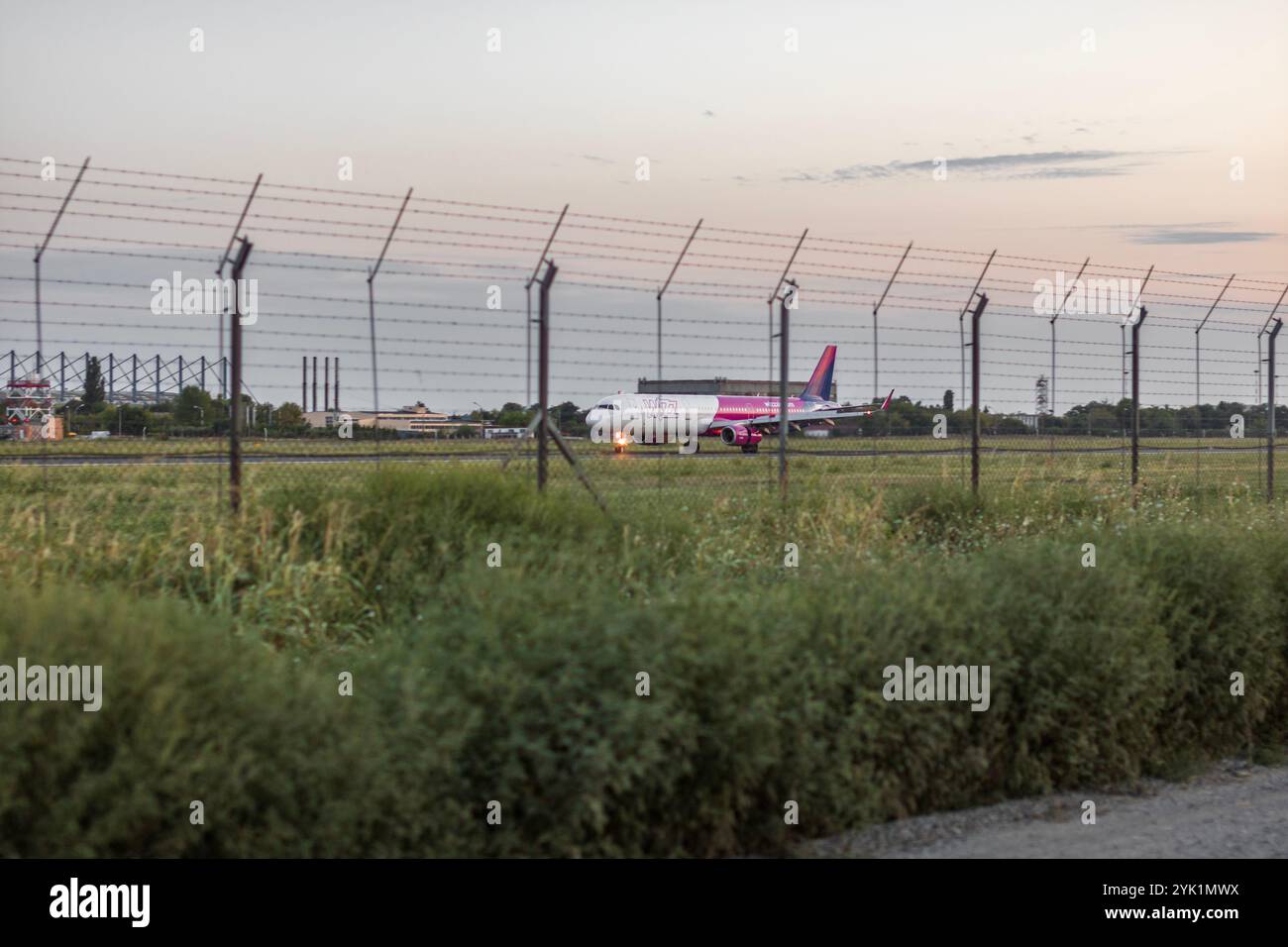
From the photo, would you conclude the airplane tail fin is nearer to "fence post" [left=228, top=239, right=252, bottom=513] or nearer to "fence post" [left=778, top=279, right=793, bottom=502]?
"fence post" [left=778, top=279, right=793, bottom=502]

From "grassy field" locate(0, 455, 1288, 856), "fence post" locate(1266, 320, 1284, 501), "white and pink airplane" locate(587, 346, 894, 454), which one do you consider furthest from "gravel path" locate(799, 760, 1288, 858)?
"white and pink airplane" locate(587, 346, 894, 454)

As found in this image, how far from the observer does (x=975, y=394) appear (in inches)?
596

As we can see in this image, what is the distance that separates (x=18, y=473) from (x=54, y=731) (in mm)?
17190

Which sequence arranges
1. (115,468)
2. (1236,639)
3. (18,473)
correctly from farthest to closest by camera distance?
(18,473), (115,468), (1236,639)

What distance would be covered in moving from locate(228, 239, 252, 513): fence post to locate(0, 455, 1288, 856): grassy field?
32 cm

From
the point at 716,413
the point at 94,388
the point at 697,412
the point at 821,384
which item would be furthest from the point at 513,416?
the point at 821,384

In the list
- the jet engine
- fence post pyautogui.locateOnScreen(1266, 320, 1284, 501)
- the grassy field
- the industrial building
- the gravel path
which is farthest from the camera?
the jet engine

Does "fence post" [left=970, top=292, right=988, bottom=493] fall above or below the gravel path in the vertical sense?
above

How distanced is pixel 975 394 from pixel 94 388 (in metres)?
10.6

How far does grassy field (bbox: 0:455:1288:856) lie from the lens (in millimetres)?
5086
